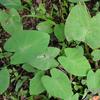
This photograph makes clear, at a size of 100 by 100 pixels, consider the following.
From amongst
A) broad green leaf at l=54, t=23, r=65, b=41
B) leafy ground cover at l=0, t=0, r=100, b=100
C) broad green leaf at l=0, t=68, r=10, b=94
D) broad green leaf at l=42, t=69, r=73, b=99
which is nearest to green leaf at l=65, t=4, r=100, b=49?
leafy ground cover at l=0, t=0, r=100, b=100

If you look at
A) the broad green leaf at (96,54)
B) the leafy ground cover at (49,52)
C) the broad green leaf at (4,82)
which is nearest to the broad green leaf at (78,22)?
the leafy ground cover at (49,52)

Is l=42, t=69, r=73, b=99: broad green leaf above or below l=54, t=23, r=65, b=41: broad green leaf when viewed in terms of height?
below

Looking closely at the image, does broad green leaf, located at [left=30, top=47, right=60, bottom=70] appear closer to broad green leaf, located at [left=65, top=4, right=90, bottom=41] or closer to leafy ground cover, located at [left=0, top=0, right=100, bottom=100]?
leafy ground cover, located at [left=0, top=0, right=100, bottom=100]

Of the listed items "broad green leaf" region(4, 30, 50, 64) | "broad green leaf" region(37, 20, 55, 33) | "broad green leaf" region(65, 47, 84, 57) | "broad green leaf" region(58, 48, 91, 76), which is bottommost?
"broad green leaf" region(58, 48, 91, 76)

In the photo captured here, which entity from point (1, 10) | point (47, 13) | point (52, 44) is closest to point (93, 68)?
point (52, 44)

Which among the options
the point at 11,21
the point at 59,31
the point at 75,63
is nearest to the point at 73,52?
the point at 75,63

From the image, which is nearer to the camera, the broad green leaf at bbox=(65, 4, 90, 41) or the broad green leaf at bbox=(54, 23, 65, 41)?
the broad green leaf at bbox=(65, 4, 90, 41)

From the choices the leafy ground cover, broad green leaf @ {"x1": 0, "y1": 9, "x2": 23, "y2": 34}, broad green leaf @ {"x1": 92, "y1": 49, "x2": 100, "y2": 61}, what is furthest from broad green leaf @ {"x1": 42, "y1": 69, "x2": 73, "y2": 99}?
broad green leaf @ {"x1": 0, "y1": 9, "x2": 23, "y2": 34}
